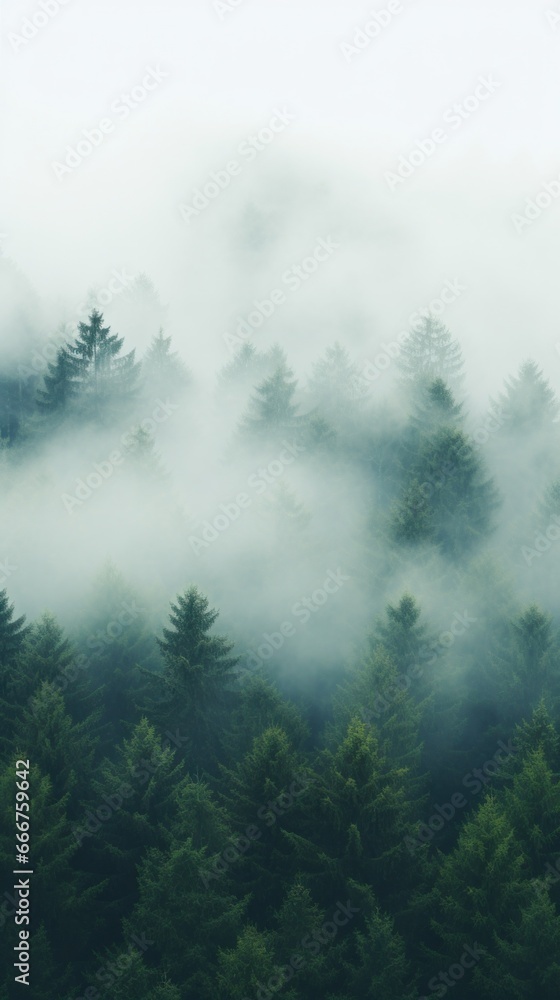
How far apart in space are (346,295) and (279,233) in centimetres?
3725

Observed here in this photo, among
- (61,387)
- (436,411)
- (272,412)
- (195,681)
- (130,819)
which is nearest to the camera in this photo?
(130,819)

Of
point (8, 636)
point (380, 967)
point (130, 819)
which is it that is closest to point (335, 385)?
point (8, 636)

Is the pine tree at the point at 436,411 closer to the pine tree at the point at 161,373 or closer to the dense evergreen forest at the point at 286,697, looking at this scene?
the dense evergreen forest at the point at 286,697

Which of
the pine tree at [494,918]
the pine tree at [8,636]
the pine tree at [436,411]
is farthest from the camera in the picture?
the pine tree at [436,411]

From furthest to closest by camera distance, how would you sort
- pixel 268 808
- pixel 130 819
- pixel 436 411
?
pixel 436 411 < pixel 268 808 < pixel 130 819

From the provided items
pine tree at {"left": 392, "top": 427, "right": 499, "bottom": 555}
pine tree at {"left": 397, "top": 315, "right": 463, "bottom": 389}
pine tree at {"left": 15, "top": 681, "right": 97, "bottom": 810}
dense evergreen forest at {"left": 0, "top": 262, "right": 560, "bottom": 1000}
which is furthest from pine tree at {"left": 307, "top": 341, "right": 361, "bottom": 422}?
pine tree at {"left": 15, "top": 681, "right": 97, "bottom": 810}

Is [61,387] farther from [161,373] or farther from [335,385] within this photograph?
[335,385]

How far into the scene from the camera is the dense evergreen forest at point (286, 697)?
1037 inches

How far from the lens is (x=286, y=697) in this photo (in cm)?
4466

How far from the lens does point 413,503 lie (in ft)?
151

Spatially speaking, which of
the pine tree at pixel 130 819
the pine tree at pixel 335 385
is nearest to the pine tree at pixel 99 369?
the pine tree at pixel 335 385

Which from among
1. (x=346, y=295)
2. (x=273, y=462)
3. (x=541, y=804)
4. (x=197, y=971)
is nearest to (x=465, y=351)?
(x=346, y=295)

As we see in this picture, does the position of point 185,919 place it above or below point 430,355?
below

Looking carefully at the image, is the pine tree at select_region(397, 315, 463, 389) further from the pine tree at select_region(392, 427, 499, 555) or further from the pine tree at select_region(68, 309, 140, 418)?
the pine tree at select_region(68, 309, 140, 418)
